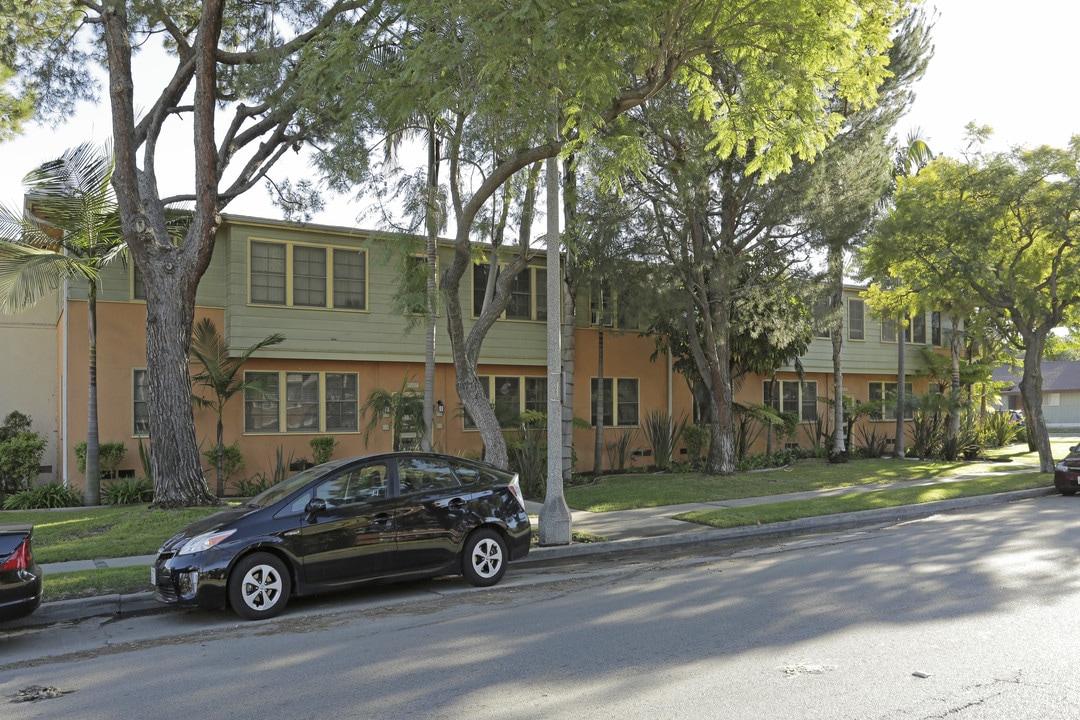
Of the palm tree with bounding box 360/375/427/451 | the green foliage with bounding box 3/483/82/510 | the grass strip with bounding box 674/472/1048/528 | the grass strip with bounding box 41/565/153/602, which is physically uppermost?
the palm tree with bounding box 360/375/427/451

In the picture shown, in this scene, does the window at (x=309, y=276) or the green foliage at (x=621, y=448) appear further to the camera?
the green foliage at (x=621, y=448)

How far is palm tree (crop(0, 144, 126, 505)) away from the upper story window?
9.30ft

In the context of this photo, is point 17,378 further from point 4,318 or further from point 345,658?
point 345,658

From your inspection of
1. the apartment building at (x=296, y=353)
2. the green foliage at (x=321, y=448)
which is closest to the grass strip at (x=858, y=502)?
the apartment building at (x=296, y=353)

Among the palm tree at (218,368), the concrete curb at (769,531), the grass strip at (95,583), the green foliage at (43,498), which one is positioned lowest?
the concrete curb at (769,531)

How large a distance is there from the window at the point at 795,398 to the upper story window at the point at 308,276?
1382 centimetres

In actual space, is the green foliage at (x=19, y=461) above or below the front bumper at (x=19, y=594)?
above

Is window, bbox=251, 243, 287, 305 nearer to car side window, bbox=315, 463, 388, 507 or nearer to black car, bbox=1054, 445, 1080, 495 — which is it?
car side window, bbox=315, 463, 388, 507

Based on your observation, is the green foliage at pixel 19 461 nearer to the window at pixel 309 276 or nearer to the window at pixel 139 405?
the window at pixel 139 405

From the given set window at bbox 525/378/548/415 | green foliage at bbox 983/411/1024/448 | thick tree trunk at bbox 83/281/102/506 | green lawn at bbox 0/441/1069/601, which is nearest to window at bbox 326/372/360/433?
window at bbox 525/378/548/415

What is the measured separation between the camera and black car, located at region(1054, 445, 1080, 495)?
682 inches

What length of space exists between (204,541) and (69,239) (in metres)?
11.0

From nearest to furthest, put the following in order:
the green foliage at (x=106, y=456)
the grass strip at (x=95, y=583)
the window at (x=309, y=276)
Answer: the grass strip at (x=95, y=583), the green foliage at (x=106, y=456), the window at (x=309, y=276)

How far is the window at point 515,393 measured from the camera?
20.7m
